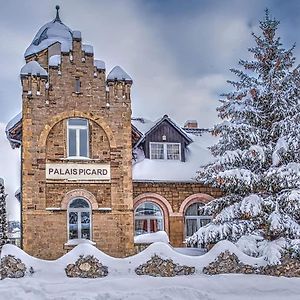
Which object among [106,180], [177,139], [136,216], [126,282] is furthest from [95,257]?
[177,139]

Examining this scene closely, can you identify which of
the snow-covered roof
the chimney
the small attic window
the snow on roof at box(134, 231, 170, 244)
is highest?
the snow-covered roof

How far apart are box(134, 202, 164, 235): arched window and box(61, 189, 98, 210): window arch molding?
9.91ft

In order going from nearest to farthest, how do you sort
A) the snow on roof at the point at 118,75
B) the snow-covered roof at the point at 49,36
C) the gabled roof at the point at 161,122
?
the snow on roof at the point at 118,75 → the snow-covered roof at the point at 49,36 → the gabled roof at the point at 161,122

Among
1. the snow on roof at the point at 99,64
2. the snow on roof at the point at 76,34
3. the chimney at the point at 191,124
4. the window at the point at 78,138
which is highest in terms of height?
the snow on roof at the point at 76,34

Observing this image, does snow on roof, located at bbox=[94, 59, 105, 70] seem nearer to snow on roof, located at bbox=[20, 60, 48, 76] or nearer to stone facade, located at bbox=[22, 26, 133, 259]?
stone facade, located at bbox=[22, 26, 133, 259]

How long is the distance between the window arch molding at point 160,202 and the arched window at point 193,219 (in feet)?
3.17

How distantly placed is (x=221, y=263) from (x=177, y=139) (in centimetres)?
1004

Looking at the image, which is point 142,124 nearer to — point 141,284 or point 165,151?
point 165,151

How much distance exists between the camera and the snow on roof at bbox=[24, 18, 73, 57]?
2584 cm

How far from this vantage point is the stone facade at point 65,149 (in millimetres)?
21781

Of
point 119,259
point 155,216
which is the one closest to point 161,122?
point 155,216

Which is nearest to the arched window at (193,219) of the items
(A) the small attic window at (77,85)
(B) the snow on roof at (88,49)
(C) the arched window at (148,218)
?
(C) the arched window at (148,218)

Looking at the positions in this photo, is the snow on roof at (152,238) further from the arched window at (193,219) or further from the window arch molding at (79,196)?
the window arch molding at (79,196)

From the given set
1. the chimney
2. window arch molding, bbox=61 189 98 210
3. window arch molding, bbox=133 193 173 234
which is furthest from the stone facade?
the chimney
